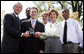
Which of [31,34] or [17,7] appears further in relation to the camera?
[17,7]


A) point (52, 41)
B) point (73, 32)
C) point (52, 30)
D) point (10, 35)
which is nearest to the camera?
point (10, 35)

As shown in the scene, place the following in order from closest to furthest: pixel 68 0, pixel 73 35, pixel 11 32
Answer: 1. pixel 11 32
2. pixel 73 35
3. pixel 68 0

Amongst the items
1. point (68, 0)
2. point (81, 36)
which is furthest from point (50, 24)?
point (68, 0)

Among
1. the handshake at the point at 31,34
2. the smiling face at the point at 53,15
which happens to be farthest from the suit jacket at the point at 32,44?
the smiling face at the point at 53,15

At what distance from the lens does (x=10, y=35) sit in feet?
20.9

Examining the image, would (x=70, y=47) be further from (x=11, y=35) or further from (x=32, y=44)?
(x=11, y=35)

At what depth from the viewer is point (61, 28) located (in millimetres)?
6887

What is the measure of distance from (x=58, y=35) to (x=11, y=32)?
1141mm

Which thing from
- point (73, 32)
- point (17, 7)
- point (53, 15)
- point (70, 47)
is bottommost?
point (70, 47)

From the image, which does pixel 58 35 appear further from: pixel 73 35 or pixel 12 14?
pixel 12 14

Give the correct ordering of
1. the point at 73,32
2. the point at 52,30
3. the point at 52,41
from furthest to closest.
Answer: the point at 73,32 < the point at 52,30 < the point at 52,41

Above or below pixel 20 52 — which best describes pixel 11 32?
above

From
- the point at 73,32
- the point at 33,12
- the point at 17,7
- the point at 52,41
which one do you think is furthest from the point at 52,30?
the point at 17,7

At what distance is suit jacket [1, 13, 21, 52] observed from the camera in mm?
6324
